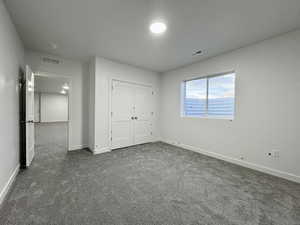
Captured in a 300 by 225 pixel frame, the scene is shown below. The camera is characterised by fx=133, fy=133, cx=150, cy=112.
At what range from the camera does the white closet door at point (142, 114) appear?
4.39 metres

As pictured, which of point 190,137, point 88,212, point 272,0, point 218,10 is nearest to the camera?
point 88,212

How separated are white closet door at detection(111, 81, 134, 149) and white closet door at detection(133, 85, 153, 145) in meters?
0.19

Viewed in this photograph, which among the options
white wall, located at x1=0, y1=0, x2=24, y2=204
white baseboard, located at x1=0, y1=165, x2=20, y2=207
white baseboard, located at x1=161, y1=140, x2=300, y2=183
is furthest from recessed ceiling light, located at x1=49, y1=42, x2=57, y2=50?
white baseboard, located at x1=161, y1=140, x2=300, y2=183

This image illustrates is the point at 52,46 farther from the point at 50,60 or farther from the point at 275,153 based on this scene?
the point at 275,153

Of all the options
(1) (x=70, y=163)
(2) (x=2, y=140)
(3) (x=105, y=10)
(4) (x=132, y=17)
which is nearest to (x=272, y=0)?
(4) (x=132, y=17)

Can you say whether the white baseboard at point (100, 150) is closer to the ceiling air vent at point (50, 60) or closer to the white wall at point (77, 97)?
the white wall at point (77, 97)

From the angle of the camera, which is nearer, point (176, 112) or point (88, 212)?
point (88, 212)

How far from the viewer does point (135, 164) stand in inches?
114

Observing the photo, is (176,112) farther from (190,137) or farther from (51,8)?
(51,8)

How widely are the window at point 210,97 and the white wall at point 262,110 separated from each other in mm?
190

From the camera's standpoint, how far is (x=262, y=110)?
8.61 ft

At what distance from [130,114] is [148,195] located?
2687 millimetres

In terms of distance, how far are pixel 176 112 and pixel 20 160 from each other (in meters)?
4.00

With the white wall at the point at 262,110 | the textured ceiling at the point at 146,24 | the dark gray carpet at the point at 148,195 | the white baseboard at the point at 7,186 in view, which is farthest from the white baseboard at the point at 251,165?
the white baseboard at the point at 7,186
